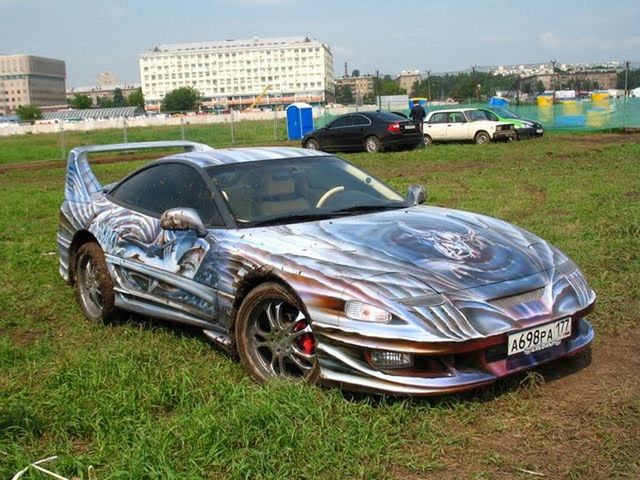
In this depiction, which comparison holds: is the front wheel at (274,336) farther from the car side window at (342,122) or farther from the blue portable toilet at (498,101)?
the blue portable toilet at (498,101)

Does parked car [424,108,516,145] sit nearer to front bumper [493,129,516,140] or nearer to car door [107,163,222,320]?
front bumper [493,129,516,140]

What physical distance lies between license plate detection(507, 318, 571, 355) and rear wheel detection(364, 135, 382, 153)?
62.6ft

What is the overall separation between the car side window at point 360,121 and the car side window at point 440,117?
3.90 metres

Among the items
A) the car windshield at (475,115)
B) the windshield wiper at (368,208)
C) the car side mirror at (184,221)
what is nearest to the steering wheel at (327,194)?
the windshield wiper at (368,208)

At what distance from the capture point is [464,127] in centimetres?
2520

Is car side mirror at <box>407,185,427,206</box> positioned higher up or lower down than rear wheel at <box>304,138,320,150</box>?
lower down

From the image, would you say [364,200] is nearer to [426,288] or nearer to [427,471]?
[426,288]

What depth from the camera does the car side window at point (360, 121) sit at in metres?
22.9

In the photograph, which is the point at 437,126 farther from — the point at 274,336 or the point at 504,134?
the point at 274,336

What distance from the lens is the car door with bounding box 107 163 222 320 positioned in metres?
4.54

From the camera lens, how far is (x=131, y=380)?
412cm

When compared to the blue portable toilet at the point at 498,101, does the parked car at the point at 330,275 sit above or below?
below

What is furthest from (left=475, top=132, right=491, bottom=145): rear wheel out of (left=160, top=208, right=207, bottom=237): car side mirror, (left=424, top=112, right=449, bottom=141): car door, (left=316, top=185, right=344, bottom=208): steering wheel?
(left=160, top=208, right=207, bottom=237): car side mirror

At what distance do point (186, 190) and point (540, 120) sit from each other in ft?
92.6
